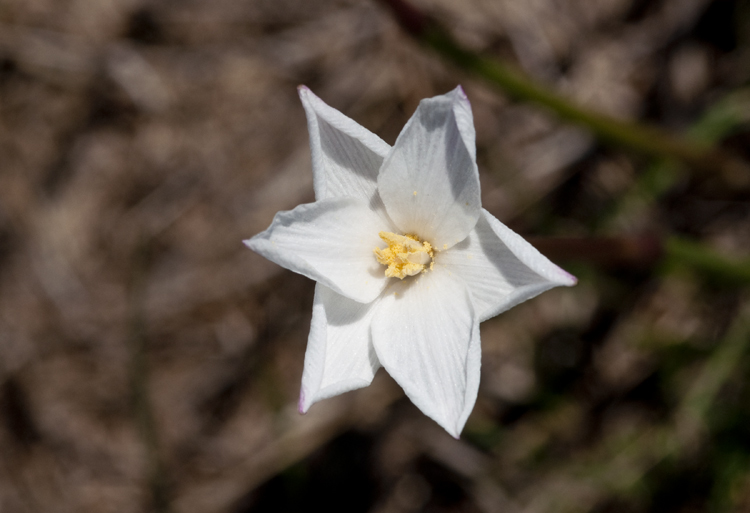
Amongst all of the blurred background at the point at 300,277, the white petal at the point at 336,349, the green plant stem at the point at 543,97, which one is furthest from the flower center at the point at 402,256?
the blurred background at the point at 300,277

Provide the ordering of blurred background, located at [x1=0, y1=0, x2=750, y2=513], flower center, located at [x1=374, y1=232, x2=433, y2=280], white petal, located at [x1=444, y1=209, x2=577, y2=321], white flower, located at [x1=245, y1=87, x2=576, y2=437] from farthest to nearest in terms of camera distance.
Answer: blurred background, located at [x1=0, y1=0, x2=750, y2=513], flower center, located at [x1=374, y1=232, x2=433, y2=280], white flower, located at [x1=245, y1=87, x2=576, y2=437], white petal, located at [x1=444, y1=209, x2=577, y2=321]

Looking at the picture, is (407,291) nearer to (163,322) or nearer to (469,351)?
(469,351)

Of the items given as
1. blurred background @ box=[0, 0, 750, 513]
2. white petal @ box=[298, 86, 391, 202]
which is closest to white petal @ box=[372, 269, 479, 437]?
white petal @ box=[298, 86, 391, 202]

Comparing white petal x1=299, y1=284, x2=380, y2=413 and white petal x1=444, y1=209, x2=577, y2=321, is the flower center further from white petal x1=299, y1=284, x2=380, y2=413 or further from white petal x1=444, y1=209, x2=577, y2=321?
white petal x1=299, y1=284, x2=380, y2=413

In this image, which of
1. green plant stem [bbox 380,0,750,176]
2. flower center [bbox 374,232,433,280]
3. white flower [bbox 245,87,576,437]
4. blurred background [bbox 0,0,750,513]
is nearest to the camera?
white flower [bbox 245,87,576,437]

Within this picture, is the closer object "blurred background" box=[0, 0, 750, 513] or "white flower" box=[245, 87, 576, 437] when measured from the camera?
"white flower" box=[245, 87, 576, 437]

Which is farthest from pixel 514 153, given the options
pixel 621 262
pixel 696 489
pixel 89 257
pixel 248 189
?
pixel 89 257

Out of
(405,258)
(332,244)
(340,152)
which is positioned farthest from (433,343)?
(340,152)

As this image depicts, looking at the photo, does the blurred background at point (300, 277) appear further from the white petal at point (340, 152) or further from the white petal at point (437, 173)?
the white petal at point (340, 152)
